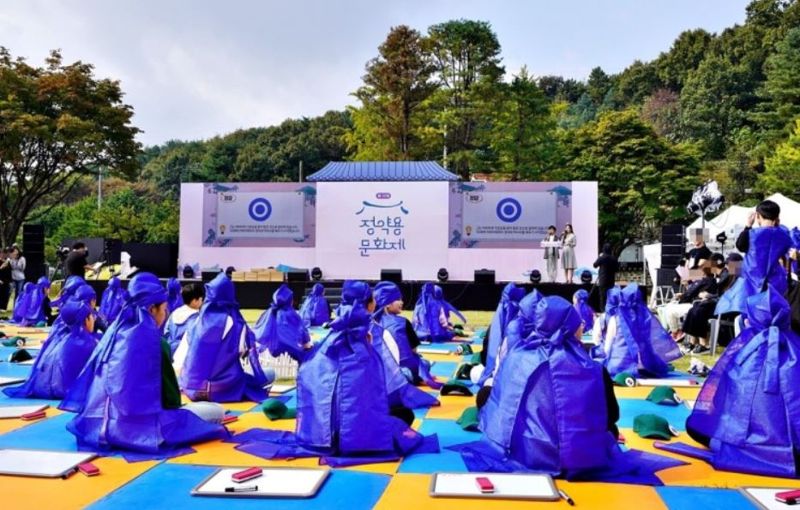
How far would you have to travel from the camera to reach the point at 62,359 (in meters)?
5.82

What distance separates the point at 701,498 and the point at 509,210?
14.6 m

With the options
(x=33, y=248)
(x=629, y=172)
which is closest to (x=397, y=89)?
(x=629, y=172)

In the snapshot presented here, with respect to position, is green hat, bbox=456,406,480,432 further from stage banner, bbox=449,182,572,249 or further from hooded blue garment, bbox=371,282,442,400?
stage banner, bbox=449,182,572,249

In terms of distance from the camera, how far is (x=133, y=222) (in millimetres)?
29703

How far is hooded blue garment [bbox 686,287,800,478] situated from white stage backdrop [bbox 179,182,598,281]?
44.1 ft

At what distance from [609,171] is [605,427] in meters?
28.3

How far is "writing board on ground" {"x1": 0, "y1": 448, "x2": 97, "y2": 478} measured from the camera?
146 inches

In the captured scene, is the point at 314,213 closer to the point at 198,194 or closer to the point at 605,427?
the point at 198,194

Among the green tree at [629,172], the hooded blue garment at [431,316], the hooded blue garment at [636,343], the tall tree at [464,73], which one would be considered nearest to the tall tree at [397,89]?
the tall tree at [464,73]

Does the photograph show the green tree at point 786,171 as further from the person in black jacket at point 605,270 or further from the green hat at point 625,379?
the green hat at point 625,379

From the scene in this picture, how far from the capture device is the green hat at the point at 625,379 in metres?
6.55

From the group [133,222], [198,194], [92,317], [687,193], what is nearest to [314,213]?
[198,194]

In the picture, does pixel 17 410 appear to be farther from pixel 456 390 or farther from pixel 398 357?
pixel 456 390

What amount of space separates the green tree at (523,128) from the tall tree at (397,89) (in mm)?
4232
